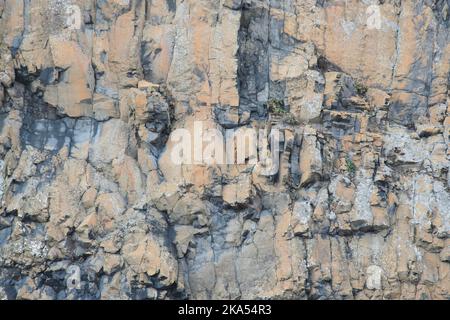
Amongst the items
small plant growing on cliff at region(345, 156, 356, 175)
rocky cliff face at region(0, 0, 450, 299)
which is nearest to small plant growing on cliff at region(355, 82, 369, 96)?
rocky cliff face at region(0, 0, 450, 299)

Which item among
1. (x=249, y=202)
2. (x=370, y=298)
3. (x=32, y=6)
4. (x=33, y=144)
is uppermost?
(x=32, y=6)

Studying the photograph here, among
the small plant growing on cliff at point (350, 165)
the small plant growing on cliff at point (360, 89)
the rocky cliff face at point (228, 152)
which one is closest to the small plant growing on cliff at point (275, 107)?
the rocky cliff face at point (228, 152)

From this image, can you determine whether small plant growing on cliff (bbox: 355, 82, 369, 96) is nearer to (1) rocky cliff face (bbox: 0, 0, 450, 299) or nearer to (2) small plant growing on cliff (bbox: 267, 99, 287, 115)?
(1) rocky cliff face (bbox: 0, 0, 450, 299)

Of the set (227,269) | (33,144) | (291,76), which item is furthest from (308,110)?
(33,144)

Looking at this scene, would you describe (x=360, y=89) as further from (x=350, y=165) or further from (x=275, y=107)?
(x=275, y=107)

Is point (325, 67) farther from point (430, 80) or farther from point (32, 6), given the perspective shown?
point (32, 6)

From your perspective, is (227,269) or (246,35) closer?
(227,269)

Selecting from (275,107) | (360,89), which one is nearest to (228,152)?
(275,107)

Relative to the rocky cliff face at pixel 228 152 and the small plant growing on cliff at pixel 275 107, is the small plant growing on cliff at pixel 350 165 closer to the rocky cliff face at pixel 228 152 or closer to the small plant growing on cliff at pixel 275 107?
the rocky cliff face at pixel 228 152
